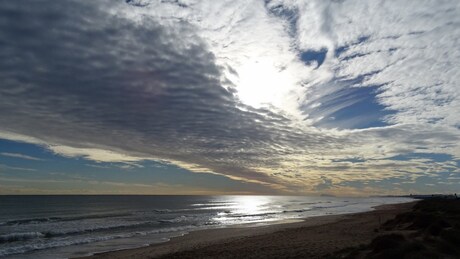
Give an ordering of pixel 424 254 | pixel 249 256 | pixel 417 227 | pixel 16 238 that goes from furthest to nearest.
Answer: pixel 16 238 < pixel 417 227 < pixel 249 256 < pixel 424 254

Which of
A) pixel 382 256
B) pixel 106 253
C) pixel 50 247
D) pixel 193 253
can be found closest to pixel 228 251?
pixel 193 253

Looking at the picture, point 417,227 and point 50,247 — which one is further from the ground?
point 417,227

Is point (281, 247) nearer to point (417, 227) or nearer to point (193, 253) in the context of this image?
point (193, 253)

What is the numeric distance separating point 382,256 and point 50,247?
80.1ft

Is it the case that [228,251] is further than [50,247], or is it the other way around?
[50,247]

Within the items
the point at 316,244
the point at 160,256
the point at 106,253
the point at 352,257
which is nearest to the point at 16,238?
the point at 106,253

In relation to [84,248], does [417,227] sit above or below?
above

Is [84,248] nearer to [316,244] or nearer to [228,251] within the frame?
[228,251]

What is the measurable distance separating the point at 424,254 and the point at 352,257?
2.66 meters

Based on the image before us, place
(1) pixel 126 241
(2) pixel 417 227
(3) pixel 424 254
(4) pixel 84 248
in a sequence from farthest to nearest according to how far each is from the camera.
Result: (1) pixel 126 241, (4) pixel 84 248, (2) pixel 417 227, (3) pixel 424 254

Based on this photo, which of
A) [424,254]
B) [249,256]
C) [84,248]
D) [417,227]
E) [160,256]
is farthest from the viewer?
[84,248]

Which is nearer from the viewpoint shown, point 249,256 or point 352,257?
point 352,257

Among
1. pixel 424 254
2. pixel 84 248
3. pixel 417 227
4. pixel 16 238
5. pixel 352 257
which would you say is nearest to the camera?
pixel 424 254

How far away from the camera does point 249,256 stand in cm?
1877
